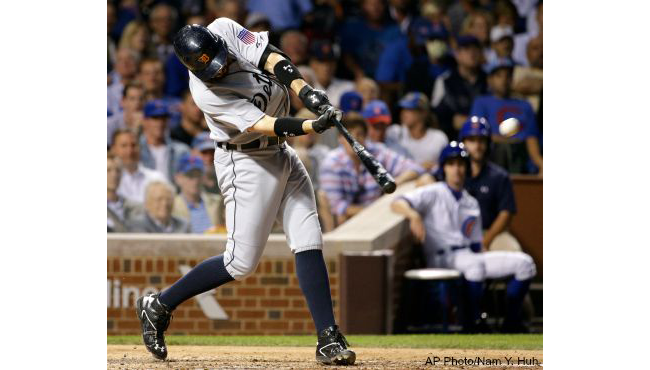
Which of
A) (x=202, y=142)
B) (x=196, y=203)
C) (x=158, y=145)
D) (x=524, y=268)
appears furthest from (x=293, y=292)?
(x=158, y=145)

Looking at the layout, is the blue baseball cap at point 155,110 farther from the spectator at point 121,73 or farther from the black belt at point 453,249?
the black belt at point 453,249

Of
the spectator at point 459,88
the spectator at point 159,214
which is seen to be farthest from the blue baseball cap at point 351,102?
the spectator at point 159,214

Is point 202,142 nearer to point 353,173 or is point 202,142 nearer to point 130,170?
point 130,170

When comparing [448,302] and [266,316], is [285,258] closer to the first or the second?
[266,316]

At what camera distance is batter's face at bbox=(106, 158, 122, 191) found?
8.37 metres

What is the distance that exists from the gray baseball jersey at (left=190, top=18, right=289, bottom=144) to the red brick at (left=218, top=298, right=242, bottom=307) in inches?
89.8

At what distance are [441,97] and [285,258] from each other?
8.60 feet

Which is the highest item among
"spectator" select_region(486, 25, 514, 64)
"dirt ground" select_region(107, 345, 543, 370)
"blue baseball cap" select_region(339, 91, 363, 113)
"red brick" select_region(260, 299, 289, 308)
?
"spectator" select_region(486, 25, 514, 64)

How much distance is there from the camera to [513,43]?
31.6 feet

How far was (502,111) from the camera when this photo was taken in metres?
9.03

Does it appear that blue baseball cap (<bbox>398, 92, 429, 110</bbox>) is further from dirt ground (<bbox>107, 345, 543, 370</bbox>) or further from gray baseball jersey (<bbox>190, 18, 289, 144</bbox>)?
gray baseball jersey (<bbox>190, 18, 289, 144</bbox>)

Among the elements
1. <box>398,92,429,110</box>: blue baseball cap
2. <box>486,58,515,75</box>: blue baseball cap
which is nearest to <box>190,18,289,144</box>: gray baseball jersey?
<box>398,92,429,110</box>: blue baseball cap

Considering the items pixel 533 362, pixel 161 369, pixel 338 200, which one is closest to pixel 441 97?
pixel 338 200

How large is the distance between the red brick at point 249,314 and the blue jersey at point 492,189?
1.88 m
